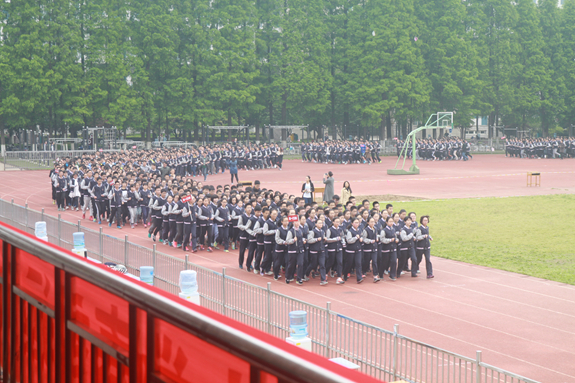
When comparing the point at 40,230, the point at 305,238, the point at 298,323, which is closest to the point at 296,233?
the point at 305,238

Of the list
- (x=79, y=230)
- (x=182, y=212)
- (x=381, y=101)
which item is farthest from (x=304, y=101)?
(x=79, y=230)

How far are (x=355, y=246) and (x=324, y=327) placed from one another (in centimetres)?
627

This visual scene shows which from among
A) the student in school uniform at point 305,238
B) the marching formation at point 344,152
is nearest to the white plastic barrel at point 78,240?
the student in school uniform at point 305,238

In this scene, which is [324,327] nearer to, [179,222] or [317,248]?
[317,248]

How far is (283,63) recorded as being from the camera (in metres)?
64.1

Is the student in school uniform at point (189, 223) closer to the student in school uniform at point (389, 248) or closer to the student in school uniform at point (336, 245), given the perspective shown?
the student in school uniform at point (336, 245)

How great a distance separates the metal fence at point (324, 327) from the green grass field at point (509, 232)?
7912 millimetres

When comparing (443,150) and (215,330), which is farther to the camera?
(443,150)

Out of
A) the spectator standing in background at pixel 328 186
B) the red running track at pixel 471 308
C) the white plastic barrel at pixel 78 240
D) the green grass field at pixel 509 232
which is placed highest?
the spectator standing in background at pixel 328 186

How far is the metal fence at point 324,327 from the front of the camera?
317 inches

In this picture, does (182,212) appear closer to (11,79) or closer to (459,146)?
(11,79)

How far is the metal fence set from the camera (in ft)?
26.4

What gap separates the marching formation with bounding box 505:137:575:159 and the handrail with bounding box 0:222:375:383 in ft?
200

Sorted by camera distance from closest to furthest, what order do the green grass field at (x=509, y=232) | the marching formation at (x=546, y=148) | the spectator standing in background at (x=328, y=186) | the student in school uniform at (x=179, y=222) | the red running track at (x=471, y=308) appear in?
the red running track at (x=471, y=308), the green grass field at (x=509, y=232), the student in school uniform at (x=179, y=222), the spectator standing in background at (x=328, y=186), the marching formation at (x=546, y=148)
